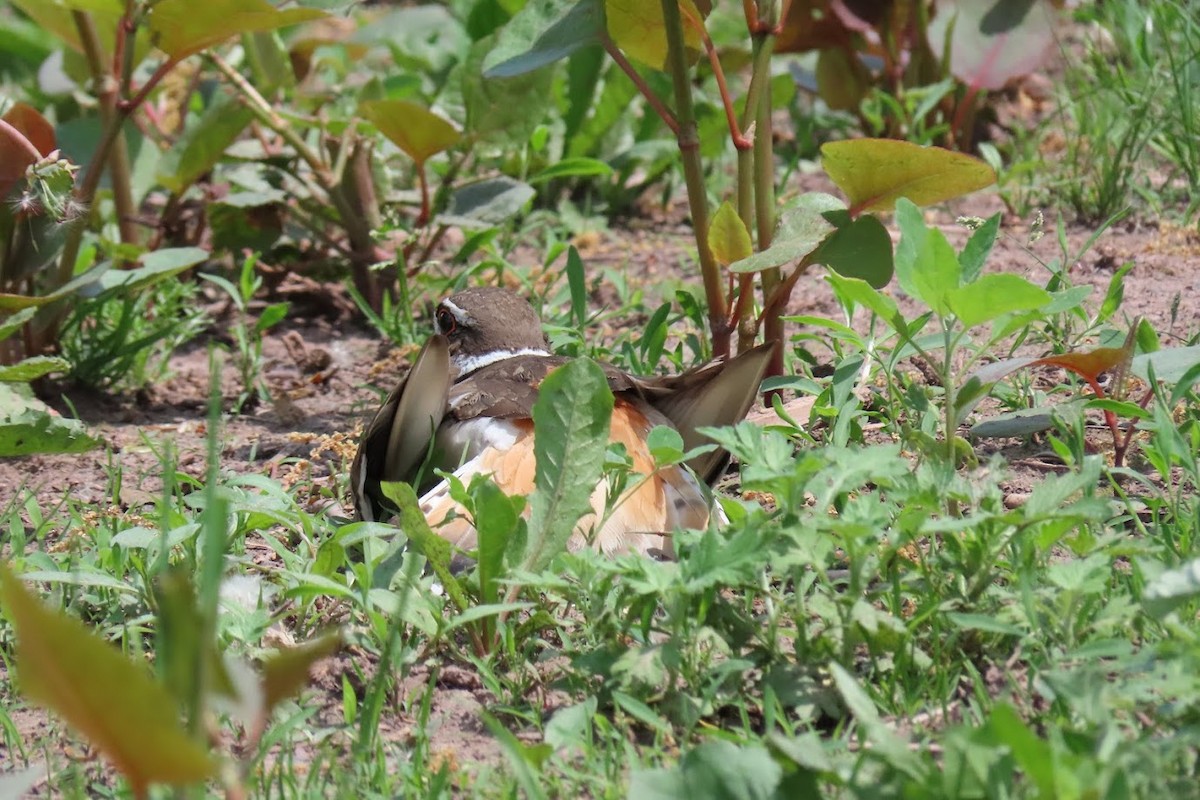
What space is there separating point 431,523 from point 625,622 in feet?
2.46

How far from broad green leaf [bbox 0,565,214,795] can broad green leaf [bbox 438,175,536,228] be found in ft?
11.7

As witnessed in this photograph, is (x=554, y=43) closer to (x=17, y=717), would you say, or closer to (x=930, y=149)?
(x=930, y=149)

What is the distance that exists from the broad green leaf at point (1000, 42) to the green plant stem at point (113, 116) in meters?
3.20

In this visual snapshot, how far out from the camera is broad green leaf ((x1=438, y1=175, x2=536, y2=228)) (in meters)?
5.26

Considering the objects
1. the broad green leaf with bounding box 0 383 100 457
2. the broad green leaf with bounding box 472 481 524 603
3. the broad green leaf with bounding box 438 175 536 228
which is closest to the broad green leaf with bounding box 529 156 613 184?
the broad green leaf with bounding box 438 175 536 228

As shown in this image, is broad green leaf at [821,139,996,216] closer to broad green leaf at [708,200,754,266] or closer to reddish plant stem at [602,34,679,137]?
broad green leaf at [708,200,754,266]

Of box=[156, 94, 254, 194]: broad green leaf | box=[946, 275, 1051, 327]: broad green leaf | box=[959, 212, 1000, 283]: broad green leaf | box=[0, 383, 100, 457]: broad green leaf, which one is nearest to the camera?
box=[946, 275, 1051, 327]: broad green leaf

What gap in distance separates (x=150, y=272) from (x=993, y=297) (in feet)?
9.69

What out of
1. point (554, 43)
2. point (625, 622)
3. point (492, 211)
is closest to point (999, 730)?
point (625, 622)

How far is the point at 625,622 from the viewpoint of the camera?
275 centimetres

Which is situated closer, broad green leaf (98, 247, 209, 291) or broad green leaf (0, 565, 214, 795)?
broad green leaf (0, 565, 214, 795)

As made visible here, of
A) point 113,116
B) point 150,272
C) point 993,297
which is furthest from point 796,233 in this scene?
point 113,116

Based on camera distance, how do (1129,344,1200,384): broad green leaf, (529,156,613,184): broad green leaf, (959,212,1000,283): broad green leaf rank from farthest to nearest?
(529,156,613,184): broad green leaf < (1129,344,1200,384): broad green leaf < (959,212,1000,283): broad green leaf

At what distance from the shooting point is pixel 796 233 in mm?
3781
